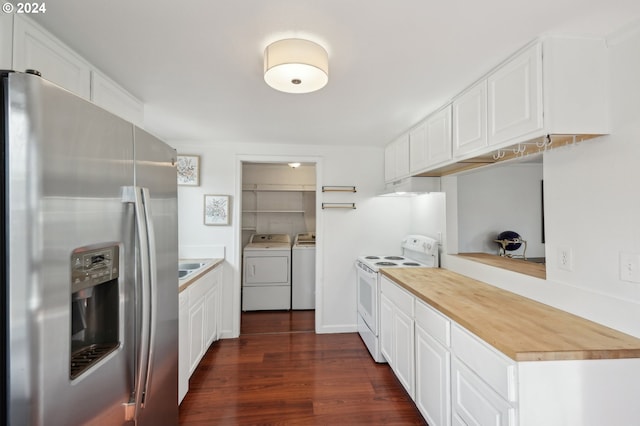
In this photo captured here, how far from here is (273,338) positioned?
3.29 m

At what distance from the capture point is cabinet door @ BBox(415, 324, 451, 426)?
1.57 metres

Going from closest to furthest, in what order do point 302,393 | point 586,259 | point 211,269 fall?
point 586,259 < point 302,393 < point 211,269

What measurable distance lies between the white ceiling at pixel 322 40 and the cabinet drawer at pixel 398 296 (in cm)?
145

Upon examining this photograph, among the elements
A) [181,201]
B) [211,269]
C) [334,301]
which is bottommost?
[334,301]

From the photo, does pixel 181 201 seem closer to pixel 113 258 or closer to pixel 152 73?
pixel 152 73

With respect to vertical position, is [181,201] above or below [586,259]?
above

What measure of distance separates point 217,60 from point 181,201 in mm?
2161

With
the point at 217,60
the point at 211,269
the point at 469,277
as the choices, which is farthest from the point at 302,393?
the point at 217,60

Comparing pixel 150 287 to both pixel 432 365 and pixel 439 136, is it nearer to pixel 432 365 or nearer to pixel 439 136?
pixel 432 365

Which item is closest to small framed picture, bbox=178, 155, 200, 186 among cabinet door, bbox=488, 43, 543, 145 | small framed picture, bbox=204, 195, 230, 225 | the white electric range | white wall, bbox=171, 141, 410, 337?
white wall, bbox=171, 141, 410, 337

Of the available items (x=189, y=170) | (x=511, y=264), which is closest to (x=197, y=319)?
(x=189, y=170)

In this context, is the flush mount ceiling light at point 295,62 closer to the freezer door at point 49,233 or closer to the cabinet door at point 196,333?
the freezer door at point 49,233

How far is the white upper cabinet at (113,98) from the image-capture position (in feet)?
5.38

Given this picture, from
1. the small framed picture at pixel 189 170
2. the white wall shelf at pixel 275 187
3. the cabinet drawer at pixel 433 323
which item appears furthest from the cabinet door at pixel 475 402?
the white wall shelf at pixel 275 187
